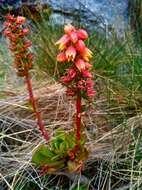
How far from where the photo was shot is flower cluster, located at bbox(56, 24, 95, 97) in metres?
1.66

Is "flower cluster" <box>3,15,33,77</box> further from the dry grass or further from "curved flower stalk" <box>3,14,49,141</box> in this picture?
the dry grass

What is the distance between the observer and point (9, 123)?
235 centimetres

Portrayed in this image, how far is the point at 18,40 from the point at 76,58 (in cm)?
27

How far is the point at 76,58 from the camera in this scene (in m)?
1.69

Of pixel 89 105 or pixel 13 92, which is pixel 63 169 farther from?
pixel 13 92

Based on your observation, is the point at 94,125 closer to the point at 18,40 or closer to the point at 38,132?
the point at 38,132

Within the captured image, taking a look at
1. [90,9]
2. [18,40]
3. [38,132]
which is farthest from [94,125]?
[90,9]

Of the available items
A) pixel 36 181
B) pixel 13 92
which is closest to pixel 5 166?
pixel 36 181

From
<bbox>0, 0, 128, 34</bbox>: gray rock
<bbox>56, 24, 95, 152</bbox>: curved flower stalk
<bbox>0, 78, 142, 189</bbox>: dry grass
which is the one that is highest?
<bbox>0, 0, 128, 34</bbox>: gray rock

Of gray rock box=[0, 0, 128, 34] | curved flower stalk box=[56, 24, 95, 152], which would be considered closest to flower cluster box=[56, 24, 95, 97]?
curved flower stalk box=[56, 24, 95, 152]

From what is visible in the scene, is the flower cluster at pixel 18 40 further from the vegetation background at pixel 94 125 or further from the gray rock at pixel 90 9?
the gray rock at pixel 90 9

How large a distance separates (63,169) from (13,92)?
761 millimetres

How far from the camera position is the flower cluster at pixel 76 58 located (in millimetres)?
1657

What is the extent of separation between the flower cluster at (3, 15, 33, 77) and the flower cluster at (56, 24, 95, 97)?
0.68 ft
